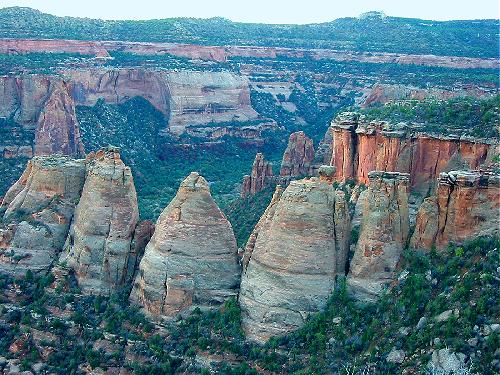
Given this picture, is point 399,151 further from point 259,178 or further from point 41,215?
point 259,178

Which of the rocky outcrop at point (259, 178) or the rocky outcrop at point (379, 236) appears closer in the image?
the rocky outcrop at point (379, 236)

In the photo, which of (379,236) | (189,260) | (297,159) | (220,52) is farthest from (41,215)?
(220,52)

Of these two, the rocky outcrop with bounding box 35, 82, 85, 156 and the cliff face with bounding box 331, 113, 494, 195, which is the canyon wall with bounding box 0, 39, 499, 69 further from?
the cliff face with bounding box 331, 113, 494, 195

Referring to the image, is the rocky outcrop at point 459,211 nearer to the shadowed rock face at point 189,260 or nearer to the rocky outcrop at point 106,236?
the shadowed rock face at point 189,260

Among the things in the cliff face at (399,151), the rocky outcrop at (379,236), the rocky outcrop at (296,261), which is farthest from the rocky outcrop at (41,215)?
the cliff face at (399,151)

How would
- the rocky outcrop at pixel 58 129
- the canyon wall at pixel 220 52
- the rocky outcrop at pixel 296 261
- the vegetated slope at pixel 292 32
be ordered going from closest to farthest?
the rocky outcrop at pixel 296 261, the rocky outcrop at pixel 58 129, the canyon wall at pixel 220 52, the vegetated slope at pixel 292 32

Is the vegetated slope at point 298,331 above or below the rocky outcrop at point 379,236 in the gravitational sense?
below

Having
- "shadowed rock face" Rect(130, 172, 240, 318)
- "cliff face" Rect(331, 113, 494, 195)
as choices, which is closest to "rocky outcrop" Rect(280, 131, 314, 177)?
"cliff face" Rect(331, 113, 494, 195)
